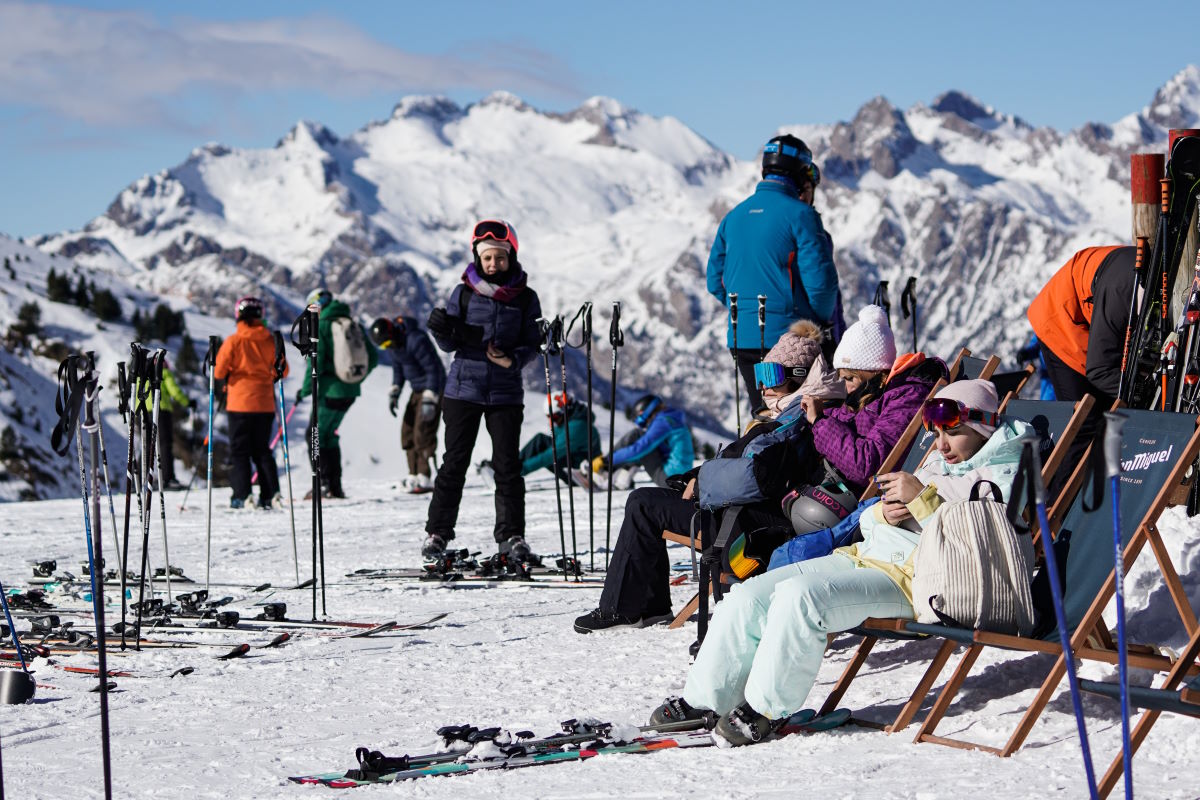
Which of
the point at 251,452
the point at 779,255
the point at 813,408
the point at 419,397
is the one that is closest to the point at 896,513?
the point at 813,408

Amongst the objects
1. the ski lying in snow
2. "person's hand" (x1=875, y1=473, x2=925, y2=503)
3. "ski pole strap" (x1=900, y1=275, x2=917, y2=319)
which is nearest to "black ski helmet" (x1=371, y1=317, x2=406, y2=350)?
"ski pole strap" (x1=900, y1=275, x2=917, y2=319)

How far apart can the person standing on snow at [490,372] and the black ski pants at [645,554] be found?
2.02 metres

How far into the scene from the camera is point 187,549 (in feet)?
33.5

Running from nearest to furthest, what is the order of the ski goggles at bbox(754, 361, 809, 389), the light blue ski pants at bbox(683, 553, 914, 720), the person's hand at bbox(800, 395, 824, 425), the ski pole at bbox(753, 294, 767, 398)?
1. the light blue ski pants at bbox(683, 553, 914, 720)
2. the person's hand at bbox(800, 395, 824, 425)
3. the ski goggles at bbox(754, 361, 809, 389)
4. the ski pole at bbox(753, 294, 767, 398)

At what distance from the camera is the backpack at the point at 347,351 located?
1338cm

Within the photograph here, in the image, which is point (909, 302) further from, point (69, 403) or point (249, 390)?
point (69, 403)

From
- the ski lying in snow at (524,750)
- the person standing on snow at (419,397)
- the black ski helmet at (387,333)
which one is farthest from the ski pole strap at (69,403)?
the person standing on snow at (419,397)

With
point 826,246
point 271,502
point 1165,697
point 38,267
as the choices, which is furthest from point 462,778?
point 38,267

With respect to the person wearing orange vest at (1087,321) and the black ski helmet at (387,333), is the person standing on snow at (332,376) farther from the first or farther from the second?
the person wearing orange vest at (1087,321)

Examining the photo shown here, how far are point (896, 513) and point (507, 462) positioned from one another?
3837 millimetres

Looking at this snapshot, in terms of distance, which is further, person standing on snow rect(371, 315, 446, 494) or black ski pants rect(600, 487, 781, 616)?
person standing on snow rect(371, 315, 446, 494)

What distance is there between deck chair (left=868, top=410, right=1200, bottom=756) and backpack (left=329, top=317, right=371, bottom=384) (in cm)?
951

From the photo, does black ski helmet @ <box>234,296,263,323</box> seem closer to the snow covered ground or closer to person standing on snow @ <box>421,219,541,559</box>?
person standing on snow @ <box>421,219,541,559</box>

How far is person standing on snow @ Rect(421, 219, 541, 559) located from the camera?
8172mm
